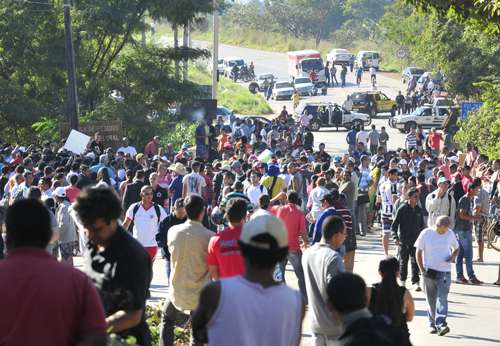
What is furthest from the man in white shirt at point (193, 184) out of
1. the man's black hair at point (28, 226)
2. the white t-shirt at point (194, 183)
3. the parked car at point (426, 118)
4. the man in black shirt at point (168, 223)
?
the parked car at point (426, 118)


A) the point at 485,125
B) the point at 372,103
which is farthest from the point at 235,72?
the point at 485,125

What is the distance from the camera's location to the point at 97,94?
37.8 meters

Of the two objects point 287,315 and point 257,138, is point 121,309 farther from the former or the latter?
point 257,138

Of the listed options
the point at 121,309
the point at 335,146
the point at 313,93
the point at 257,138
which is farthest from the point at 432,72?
the point at 121,309

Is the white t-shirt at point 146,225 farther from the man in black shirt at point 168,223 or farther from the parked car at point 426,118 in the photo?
the parked car at point 426,118

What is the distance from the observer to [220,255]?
30.0ft

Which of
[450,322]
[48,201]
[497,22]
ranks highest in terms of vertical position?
[497,22]

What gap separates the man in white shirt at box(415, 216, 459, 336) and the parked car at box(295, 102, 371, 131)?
37345 millimetres

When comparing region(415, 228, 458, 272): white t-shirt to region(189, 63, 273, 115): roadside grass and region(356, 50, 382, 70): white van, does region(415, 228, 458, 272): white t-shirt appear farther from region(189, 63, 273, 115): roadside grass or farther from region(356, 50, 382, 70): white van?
region(356, 50, 382, 70): white van

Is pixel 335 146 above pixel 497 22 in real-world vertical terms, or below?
below

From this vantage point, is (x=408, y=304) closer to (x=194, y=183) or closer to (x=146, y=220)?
(x=146, y=220)

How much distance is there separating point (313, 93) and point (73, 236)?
55.9m

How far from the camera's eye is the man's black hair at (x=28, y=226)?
5094 mm

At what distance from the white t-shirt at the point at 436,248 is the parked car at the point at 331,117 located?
3729 cm
